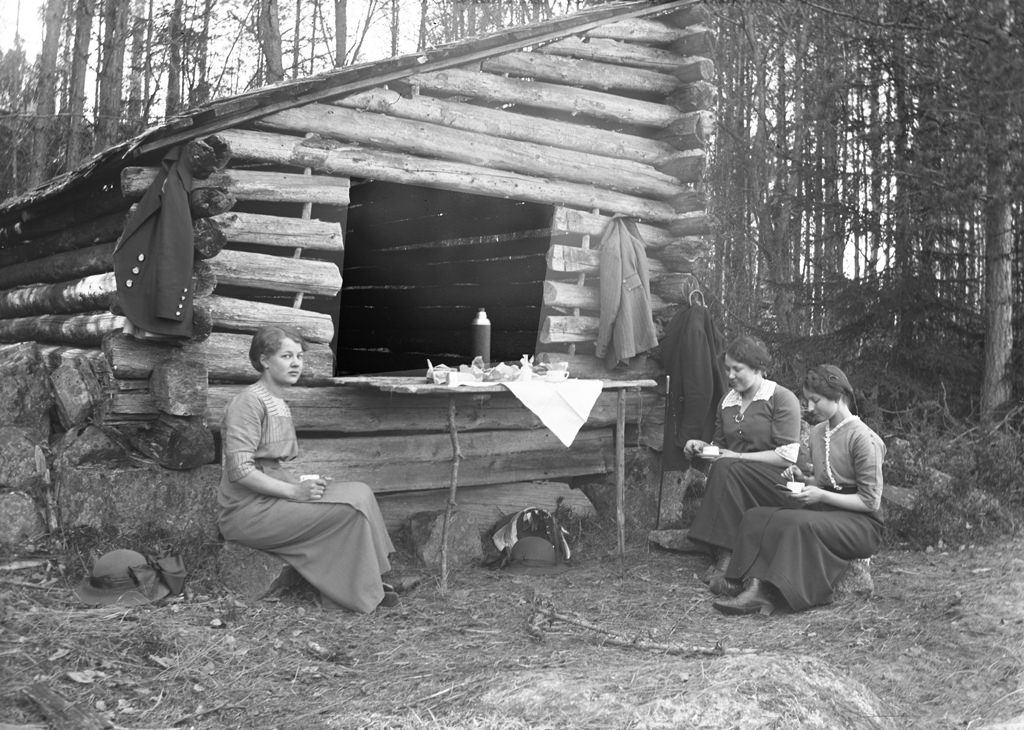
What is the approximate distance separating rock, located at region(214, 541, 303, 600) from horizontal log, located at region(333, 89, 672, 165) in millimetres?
3137

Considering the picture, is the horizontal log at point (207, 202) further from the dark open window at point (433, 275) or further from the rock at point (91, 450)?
the dark open window at point (433, 275)

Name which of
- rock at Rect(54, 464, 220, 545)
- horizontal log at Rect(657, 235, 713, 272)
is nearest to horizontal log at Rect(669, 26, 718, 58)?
horizontal log at Rect(657, 235, 713, 272)

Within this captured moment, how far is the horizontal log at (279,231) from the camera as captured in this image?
6.84 m

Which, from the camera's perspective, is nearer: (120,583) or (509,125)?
(120,583)

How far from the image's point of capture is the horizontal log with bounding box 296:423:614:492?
24.3ft

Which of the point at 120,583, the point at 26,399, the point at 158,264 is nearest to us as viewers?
the point at 120,583

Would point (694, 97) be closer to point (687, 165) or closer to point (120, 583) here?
point (687, 165)

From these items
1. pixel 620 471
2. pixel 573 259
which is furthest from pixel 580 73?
pixel 620 471

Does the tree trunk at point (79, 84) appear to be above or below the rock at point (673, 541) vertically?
above

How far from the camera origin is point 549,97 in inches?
329

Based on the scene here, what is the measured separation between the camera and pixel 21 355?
7832 millimetres

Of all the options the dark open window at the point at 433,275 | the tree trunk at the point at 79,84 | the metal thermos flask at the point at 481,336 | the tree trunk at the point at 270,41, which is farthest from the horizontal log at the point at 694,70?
the tree trunk at the point at 79,84

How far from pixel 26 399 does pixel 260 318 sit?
1.84m

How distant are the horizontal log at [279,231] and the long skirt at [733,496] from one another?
3.07 metres
